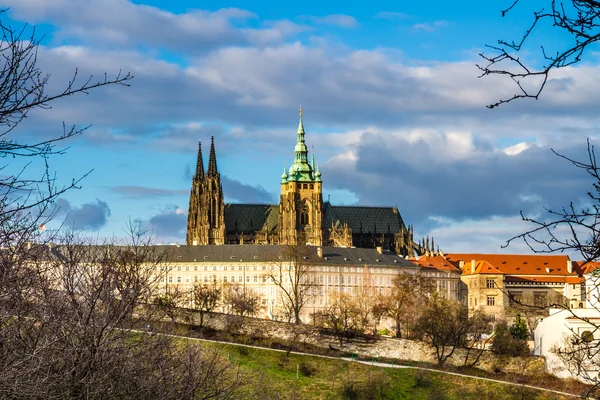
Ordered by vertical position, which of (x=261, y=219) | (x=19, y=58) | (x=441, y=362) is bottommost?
(x=441, y=362)

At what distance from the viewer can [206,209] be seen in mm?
186125

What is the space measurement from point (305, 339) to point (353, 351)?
4431mm

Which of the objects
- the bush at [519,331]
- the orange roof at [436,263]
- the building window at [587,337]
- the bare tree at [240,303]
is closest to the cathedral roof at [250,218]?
the orange roof at [436,263]

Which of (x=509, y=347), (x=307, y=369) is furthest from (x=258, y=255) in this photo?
(x=307, y=369)

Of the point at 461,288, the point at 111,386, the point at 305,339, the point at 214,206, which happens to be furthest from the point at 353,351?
the point at 214,206

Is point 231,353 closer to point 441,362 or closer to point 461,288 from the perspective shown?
point 441,362

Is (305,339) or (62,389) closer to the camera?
(62,389)

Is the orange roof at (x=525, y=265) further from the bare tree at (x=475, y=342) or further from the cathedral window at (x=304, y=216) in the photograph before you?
the bare tree at (x=475, y=342)

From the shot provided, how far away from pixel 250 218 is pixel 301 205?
1082 centimetres

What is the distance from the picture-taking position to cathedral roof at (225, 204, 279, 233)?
639 ft

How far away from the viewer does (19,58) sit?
523 inches

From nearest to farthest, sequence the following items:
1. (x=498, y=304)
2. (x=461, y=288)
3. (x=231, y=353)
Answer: (x=231, y=353), (x=498, y=304), (x=461, y=288)

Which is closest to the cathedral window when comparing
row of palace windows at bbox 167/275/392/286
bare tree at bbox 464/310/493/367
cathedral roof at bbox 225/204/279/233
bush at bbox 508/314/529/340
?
cathedral roof at bbox 225/204/279/233

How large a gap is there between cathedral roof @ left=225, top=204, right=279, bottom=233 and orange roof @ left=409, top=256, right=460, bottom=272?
30.3 meters
